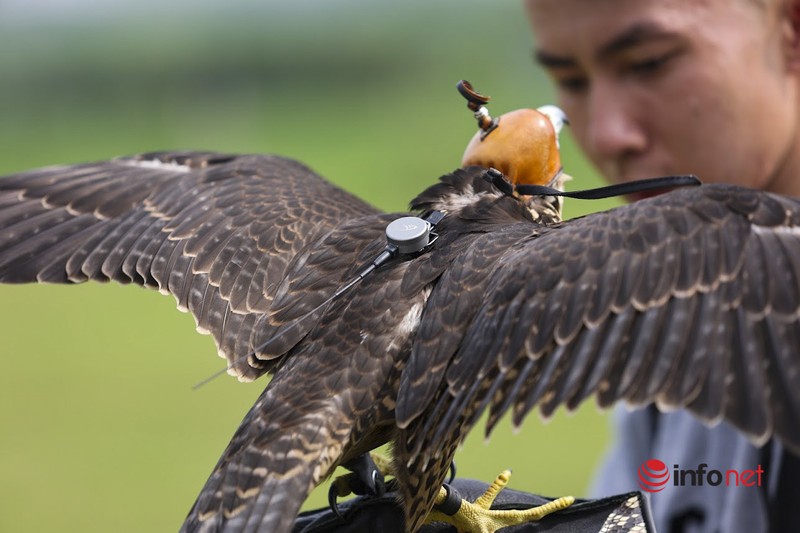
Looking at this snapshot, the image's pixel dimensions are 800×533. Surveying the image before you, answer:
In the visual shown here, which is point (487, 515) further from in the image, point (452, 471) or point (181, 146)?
point (181, 146)

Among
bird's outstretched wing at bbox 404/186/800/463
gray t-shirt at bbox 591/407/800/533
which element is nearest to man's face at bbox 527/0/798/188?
gray t-shirt at bbox 591/407/800/533

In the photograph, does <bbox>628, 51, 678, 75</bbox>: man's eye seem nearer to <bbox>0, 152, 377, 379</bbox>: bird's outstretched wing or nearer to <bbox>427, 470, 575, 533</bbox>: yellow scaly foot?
<bbox>0, 152, 377, 379</bbox>: bird's outstretched wing

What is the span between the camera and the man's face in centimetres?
329

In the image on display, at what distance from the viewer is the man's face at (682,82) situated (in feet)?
10.8

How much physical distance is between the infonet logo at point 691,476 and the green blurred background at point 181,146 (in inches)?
165

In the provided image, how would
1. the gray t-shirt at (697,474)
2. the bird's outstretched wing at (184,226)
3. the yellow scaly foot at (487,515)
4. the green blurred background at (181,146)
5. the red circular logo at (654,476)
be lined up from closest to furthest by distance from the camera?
the yellow scaly foot at (487,515) → the bird's outstretched wing at (184,226) → the gray t-shirt at (697,474) → the red circular logo at (654,476) → the green blurred background at (181,146)

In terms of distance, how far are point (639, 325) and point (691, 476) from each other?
54.3 inches

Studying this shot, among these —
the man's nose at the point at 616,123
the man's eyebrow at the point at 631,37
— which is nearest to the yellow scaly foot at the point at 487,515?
the man's nose at the point at 616,123

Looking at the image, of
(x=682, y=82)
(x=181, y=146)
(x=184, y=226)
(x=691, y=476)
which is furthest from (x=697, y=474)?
(x=181, y=146)

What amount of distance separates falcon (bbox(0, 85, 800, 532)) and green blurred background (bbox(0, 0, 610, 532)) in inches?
198

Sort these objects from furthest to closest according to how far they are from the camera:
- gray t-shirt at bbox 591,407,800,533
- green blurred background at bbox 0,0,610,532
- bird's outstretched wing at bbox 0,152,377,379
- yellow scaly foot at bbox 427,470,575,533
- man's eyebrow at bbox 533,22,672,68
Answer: green blurred background at bbox 0,0,610,532
man's eyebrow at bbox 533,22,672,68
gray t-shirt at bbox 591,407,800,533
bird's outstretched wing at bbox 0,152,377,379
yellow scaly foot at bbox 427,470,575,533

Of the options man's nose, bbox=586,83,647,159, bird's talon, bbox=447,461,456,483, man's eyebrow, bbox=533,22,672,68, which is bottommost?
bird's talon, bbox=447,461,456,483

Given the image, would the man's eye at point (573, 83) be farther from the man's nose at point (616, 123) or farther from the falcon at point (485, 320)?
the falcon at point (485, 320)

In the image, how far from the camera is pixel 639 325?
2076 millimetres
